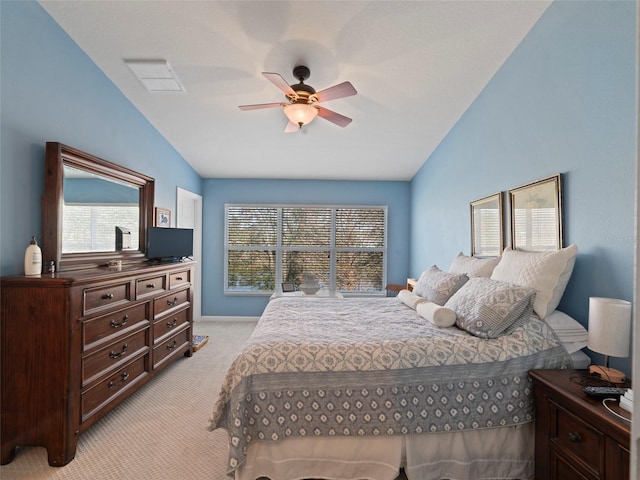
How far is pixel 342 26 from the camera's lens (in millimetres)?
2203

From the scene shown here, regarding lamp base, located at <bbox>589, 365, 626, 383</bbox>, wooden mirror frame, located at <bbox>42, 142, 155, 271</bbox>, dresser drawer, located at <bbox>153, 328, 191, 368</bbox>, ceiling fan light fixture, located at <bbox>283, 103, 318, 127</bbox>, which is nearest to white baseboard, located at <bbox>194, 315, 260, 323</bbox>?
dresser drawer, located at <bbox>153, 328, 191, 368</bbox>

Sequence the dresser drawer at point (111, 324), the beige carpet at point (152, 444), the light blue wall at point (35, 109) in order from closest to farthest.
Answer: the beige carpet at point (152, 444)
the light blue wall at point (35, 109)
the dresser drawer at point (111, 324)

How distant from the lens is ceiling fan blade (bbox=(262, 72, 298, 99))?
2023mm

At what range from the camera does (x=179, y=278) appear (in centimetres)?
330

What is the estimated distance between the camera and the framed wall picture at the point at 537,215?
202 centimetres

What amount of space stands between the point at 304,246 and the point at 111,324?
322 cm

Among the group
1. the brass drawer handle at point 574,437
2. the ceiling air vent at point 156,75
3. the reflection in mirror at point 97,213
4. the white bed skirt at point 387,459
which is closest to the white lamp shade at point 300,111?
the ceiling air vent at point 156,75

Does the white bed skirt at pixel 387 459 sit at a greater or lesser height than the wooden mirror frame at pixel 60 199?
lesser

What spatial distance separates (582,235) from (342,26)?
2.16m

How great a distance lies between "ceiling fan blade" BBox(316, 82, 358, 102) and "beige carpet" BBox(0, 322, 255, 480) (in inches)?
100

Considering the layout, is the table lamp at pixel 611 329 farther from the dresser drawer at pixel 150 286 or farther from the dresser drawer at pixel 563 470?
the dresser drawer at pixel 150 286

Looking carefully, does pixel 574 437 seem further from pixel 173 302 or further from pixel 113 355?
pixel 173 302

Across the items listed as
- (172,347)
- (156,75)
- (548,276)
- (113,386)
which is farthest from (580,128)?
(172,347)

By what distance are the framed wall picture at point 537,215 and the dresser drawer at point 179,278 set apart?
325 centimetres
